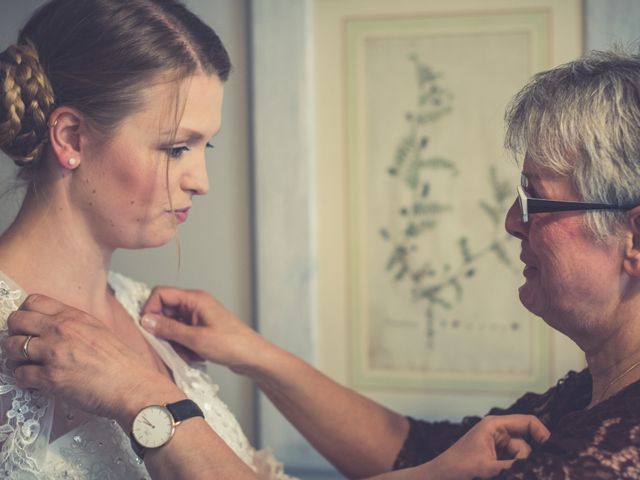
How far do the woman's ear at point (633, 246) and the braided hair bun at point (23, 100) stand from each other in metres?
0.84

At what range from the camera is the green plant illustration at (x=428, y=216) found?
1.86 meters

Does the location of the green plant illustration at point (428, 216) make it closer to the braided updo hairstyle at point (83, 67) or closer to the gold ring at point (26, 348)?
the braided updo hairstyle at point (83, 67)

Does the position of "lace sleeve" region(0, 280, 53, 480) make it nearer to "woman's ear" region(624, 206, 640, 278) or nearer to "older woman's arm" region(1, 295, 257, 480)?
"older woman's arm" region(1, 295, 257, 480)

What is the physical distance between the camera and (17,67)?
119 cm

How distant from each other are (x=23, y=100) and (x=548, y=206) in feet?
2.51

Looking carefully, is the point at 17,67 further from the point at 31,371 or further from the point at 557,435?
the point at 557,435

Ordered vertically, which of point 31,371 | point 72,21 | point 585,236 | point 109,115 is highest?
point 72,21

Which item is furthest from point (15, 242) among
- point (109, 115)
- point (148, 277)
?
point (148, 277)

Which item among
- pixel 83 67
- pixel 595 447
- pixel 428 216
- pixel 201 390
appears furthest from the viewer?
pixel 428 216

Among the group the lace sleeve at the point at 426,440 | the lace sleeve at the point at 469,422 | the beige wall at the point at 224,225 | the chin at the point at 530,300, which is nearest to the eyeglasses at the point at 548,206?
the chin at the point at 530,300

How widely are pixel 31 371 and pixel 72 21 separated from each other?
20.5 inches

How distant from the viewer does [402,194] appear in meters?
1.90

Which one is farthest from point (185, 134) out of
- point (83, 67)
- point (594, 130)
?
point (594, 130)

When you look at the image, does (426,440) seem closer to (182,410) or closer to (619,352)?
(619,352)
